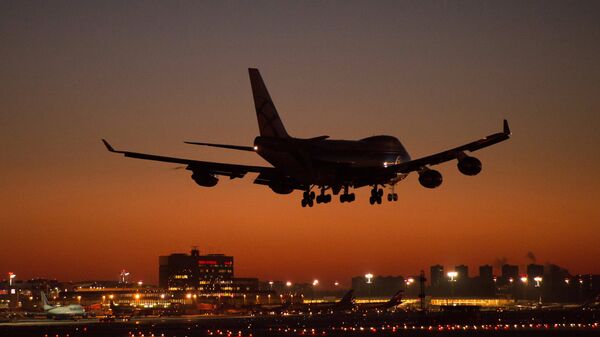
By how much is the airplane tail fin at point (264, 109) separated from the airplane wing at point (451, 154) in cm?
988

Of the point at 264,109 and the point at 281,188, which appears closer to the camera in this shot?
the point at 264,109

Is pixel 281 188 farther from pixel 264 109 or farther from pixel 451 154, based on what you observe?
pixel 451 154

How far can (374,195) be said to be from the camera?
74.6m

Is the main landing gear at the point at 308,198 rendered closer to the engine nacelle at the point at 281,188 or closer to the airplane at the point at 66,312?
the engine nacelle at the point at 281,188

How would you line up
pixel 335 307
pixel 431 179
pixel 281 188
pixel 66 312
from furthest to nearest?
pixel 335 307 → pixel 66 312 → pixel 281 188 → pixel 431 179

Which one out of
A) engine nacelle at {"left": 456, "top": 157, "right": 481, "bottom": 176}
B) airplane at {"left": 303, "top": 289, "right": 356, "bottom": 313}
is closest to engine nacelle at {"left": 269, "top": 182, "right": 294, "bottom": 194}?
engine nacelle at {"left": 456, "top": 157, "right": 481, "bottom": 176}

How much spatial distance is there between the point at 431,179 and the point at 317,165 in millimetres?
9854

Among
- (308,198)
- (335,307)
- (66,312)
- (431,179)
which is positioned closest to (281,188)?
(308,198)

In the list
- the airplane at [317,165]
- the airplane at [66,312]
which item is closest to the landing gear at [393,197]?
the airplane at [317,165]

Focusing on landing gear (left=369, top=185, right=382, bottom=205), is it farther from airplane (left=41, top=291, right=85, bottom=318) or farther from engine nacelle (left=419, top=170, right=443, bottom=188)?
airplane (left=41, top=291, right=85, bottom=318)

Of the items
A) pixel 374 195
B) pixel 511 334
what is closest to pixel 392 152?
pixel 374 195

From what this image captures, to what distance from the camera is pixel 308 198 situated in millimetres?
74312

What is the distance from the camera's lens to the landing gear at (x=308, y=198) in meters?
74.1

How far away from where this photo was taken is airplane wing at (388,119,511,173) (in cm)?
6226
